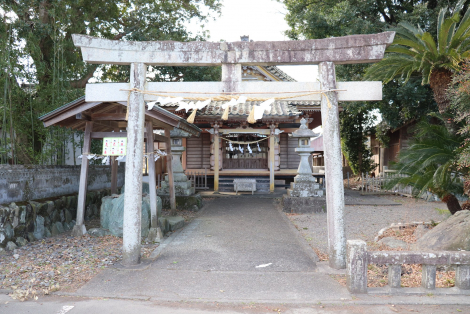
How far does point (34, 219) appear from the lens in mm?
6887

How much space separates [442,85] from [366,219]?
425 centimetres

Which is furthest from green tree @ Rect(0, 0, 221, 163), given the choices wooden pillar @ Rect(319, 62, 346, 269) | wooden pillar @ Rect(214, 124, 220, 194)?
wooden pillar @ Rect(319, 62, 346, 269)

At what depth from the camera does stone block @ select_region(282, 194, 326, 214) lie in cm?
1049

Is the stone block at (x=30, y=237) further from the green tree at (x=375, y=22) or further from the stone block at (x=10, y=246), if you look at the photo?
the green tree at (x=375, y=22)

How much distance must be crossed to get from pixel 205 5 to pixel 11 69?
10377 millimetres

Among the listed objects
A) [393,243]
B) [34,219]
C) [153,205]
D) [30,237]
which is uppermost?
[153,205]

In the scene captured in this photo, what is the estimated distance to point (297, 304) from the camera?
3980mm

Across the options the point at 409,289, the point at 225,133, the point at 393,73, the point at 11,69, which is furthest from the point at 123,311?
the point at 225,133

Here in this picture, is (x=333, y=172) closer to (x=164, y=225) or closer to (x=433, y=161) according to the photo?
(x=433, y=161)

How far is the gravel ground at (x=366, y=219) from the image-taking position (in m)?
7.33

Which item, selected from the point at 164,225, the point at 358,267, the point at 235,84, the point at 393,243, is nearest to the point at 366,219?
the point at 393,243

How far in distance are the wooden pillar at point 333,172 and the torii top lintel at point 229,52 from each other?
272mm

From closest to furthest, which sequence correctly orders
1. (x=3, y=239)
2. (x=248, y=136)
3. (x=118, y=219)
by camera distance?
(x=3, y=239)
(x=118, y=219)
(x=248, y=136)

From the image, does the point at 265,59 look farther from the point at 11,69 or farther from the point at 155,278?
the point at 11,69
